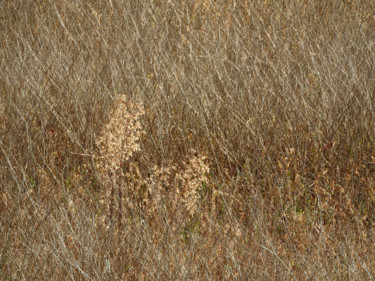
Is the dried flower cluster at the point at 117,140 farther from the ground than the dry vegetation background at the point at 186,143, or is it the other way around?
the dried flower cluster at the point at 117,140

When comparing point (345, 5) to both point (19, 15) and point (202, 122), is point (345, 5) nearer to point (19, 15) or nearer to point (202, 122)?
point (202, 122)

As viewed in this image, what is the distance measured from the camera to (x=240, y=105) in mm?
3369

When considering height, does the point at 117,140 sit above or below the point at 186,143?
above

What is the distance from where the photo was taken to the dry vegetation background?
2117mm

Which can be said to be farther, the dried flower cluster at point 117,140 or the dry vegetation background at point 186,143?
the dried flower cluster at point 117,140

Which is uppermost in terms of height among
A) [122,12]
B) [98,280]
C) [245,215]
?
[122,12]

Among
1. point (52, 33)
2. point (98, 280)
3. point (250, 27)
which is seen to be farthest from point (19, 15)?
point (98, 280)

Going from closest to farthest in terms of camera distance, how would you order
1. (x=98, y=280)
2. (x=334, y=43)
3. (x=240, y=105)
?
1. (x=98, y=280)
2. (x=240, y=105)
3. (x=334, y=43)

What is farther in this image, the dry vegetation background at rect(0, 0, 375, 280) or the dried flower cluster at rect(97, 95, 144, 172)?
the dried flower cluster at rect(97, 95, 144, 172)

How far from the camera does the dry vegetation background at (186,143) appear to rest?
2.12 m

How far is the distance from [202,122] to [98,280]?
55.0 inches

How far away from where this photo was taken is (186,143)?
3.17 m

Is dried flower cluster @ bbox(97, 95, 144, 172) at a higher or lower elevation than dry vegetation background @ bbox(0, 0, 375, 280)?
higher

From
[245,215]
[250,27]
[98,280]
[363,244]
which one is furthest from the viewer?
[250,27]
